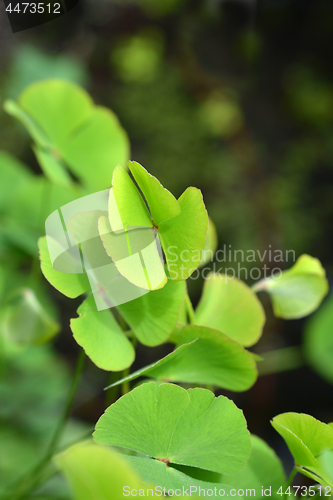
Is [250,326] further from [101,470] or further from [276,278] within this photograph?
[101,470]

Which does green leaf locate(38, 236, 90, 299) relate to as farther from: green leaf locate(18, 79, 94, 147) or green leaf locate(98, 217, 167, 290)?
green leaf locate(18, 79, 94, 147)

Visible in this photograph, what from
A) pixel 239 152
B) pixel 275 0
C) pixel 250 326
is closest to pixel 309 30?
pixel 275 0

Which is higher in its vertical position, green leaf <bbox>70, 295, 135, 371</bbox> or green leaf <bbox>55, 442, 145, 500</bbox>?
green leaf <bbox>55, 442, 145, 500</bbox>

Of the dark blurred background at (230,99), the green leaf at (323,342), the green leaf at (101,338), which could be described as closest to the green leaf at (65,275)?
the green leaf at (101,338)

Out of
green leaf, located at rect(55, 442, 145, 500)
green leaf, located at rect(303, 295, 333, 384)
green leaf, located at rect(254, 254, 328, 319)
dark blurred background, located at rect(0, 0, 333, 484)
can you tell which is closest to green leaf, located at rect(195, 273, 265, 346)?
green leaf, located at rect(254, 254, 328, 319)

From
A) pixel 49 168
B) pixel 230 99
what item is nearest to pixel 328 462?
pixel 49 168

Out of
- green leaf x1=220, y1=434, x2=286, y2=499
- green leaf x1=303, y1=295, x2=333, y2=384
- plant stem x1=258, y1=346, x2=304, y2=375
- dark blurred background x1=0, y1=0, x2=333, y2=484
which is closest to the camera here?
green leaf x1=220, y1=434, x2=286, y2=499

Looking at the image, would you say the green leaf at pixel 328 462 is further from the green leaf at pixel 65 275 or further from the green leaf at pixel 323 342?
the green leaf at pixel 323 342
